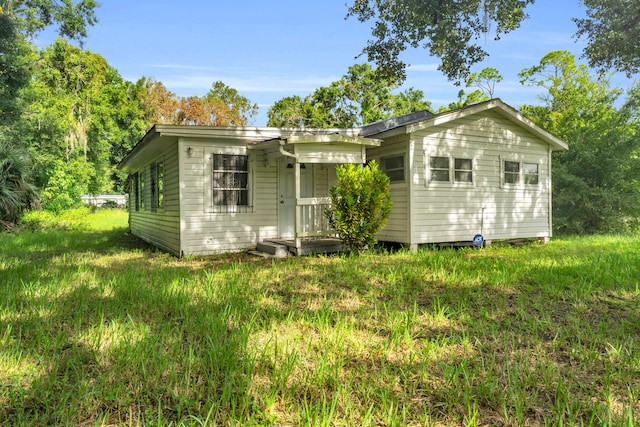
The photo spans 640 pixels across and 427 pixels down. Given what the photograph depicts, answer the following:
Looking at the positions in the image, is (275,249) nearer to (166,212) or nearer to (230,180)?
(230,180)

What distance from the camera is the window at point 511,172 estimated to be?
11.3 metres

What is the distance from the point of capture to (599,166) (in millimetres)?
16188

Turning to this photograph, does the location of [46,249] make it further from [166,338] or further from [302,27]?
[302,27]

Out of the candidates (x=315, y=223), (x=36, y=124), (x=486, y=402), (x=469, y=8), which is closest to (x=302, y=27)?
(x=469, y=8)

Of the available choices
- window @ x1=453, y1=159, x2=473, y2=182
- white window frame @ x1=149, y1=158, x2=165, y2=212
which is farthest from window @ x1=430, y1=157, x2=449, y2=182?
white window frame @ x1=149, y1=158, x2=165, y2=212

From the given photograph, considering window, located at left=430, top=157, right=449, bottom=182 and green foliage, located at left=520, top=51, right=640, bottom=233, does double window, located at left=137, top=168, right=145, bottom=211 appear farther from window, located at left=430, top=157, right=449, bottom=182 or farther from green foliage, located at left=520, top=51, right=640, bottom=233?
green foliage, located at left=520, top=51, right=640, bottom=233

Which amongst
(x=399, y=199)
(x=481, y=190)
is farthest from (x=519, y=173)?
(x=399, y=199)

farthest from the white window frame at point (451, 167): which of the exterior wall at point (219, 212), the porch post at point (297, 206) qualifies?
the exterior wall at point (219, 212)

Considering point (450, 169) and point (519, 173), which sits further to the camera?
point (519, 173)

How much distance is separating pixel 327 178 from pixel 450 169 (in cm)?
329

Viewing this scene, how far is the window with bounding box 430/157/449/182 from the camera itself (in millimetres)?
9925

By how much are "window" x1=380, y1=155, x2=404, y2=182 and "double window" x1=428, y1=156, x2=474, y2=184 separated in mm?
729

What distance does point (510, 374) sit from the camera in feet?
8.96

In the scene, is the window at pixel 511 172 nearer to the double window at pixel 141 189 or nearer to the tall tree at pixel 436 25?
the tall tree at pixel 436 25
